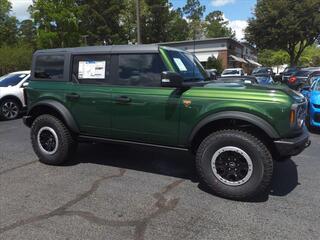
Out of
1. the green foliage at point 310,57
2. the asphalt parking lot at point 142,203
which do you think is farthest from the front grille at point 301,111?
the green foliage at point 310,57

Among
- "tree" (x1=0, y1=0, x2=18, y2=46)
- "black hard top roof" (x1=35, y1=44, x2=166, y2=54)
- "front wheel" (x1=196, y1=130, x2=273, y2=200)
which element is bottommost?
"front wheel" (x1=196, y1=130, x2=273, y2=200)

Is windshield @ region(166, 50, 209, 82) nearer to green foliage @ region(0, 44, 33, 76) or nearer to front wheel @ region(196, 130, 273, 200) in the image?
front wheel @ region(196, 130, 273, 200)

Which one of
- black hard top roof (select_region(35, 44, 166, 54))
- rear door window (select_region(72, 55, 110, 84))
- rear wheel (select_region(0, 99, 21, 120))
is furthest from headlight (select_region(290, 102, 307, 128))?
rear wheel (select_region(0, 99, 21, 120))

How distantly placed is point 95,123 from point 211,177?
1926 mm

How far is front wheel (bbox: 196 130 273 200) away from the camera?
Result: 4.11 m

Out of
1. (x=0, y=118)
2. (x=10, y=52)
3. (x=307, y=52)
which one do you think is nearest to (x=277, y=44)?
(x=10, y=52)

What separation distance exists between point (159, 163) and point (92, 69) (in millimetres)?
1870

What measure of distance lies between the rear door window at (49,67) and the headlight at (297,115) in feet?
11.3

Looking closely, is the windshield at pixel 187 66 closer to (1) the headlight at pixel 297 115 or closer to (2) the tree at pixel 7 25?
(1) the headlight at pixel 297 115

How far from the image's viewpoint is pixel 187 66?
517 centimetres

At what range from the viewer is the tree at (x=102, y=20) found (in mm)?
49531

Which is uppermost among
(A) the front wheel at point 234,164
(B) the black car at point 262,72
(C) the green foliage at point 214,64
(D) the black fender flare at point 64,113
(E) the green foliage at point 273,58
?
(E) the green foliage at point 273,58

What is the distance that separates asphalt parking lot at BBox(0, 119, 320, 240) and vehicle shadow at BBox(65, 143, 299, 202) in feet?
0.06

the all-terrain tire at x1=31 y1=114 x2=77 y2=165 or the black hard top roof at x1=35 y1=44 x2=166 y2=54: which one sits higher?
the black hard top roof at x1=35 y1=44 x2=166 y2=54
